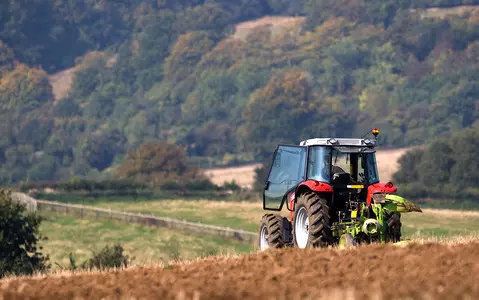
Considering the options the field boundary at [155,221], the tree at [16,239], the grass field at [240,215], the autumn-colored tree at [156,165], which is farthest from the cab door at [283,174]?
the autumn-colored tree at [156,165]

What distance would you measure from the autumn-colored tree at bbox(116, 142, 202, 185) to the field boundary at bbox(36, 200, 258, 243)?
151ft

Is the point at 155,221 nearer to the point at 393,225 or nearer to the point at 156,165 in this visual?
the point at 393,225

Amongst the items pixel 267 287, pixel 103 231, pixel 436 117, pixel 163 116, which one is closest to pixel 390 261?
pixel 267 287

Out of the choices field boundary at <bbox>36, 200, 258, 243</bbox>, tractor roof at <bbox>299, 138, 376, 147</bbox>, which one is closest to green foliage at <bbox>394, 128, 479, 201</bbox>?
field boundary at <bbox>36, 200, 258, 243</bbox>

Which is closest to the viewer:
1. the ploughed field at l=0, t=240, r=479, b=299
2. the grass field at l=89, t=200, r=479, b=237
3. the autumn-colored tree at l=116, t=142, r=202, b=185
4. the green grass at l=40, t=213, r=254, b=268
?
the ploughed field at l=0, t=240, r=479, b=299

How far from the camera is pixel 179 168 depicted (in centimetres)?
12069

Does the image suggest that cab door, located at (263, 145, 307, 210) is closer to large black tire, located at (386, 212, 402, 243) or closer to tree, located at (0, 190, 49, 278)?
large black tire, located at (386, 212, 402, 243)

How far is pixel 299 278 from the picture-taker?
15.5 m

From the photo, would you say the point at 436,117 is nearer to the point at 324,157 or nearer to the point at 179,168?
the point at 179,168

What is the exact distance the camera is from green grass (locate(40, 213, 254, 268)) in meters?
52.3

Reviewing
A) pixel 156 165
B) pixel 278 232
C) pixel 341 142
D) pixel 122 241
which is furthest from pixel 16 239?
pixel 156 165

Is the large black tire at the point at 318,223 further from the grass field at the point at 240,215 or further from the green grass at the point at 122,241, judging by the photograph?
the green grass at the point at 122,241

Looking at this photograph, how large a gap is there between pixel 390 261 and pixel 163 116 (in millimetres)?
172355

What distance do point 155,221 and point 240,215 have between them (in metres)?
7.20
